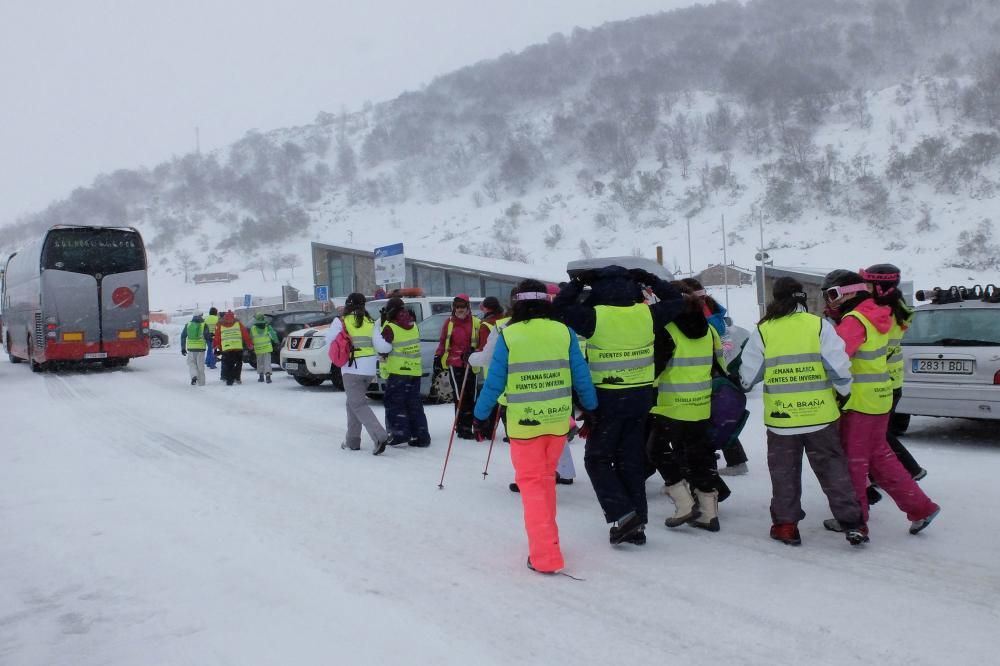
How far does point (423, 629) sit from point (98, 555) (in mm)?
2597

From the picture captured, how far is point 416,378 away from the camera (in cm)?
976

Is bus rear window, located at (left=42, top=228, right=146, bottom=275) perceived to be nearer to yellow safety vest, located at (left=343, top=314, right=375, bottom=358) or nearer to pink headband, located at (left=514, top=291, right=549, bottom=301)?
yellow safety vest, located at (left=343, top=314, right=375, bottom=358)

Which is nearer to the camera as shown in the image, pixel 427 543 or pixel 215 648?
pixel 215 648

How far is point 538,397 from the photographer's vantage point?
17.0ft

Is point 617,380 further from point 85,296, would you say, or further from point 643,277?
point 85,296

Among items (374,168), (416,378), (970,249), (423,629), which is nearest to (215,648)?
(423,629)

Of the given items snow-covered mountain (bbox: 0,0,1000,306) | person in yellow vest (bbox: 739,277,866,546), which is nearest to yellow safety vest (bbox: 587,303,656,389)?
person in yellow vest (bbox: 739,277,866,546)

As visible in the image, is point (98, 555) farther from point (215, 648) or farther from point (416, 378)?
point (416, 378)

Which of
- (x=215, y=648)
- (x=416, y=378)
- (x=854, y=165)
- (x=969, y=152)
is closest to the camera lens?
(x=215, y=648)

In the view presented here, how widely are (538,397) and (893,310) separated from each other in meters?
2.73

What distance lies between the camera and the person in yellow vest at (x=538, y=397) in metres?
5.09

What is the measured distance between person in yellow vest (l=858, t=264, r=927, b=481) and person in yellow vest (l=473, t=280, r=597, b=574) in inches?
84.2

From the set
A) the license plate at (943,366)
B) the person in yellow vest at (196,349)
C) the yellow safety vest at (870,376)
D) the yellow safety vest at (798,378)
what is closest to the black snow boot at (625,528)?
the yellow safety vest at (798,378)

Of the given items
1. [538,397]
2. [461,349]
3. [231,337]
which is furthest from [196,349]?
[538,397]
